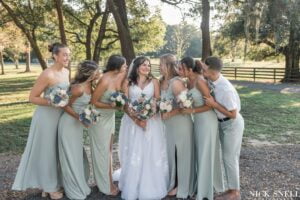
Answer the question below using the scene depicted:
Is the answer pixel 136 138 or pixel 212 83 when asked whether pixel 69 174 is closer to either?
pixel 136 138

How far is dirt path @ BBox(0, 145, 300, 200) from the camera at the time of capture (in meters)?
5.29

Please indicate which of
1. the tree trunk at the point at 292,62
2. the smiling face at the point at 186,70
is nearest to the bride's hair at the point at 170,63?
the smiling face at the point at 186,70

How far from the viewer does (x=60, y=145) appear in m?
5.04

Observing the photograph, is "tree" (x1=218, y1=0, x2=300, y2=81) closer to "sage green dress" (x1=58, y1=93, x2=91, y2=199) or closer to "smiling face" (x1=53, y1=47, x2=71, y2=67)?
"smiling face" (x1=53, y1=47, x2=71, y2=67)

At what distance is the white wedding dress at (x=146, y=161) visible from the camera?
16.6 feet

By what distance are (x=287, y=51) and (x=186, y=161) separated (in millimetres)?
24946

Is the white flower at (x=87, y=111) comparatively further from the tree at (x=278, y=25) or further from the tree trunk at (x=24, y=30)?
the tree trunk at (x=24, y=30)

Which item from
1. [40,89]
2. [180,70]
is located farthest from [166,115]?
[40,89]

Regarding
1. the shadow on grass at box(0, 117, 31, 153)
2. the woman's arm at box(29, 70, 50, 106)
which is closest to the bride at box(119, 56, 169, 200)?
the woman's arm at box(29, 70, 50, 106)

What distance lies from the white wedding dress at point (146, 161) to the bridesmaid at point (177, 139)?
0.11m

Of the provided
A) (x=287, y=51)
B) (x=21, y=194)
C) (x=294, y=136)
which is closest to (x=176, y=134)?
(x=21, y=194)

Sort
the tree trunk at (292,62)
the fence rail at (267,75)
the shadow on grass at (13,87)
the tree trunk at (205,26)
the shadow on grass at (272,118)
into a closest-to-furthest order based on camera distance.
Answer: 1. the shadow on grass at (272,118)
2. the tree trunk at (205,26)
3. the shadow on grass at (13,87)
4. the tree trunk at (292,62)
5. the fence rail at (267,75)

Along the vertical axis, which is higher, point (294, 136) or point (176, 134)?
point (176, 134)

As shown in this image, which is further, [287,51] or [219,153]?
[287,51]
